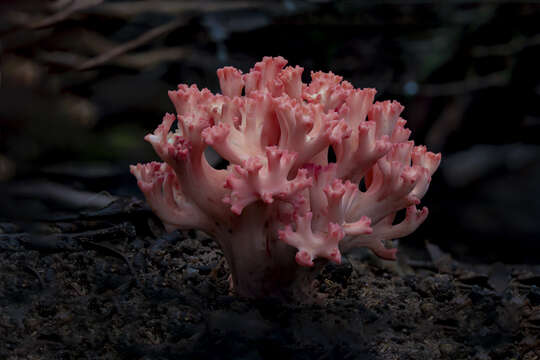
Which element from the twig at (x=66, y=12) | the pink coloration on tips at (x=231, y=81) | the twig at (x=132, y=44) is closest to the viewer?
the pink coloration on tips at (x=231, y=81)

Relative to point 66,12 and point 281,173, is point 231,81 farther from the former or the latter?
point 66,12

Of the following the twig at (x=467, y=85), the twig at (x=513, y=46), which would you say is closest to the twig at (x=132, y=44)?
the twig at (x=467, y=85)

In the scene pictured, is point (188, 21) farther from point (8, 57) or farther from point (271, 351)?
point (271, 351)

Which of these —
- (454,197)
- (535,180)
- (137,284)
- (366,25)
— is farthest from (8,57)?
(535,180)

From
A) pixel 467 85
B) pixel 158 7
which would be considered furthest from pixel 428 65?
pixel 158 7

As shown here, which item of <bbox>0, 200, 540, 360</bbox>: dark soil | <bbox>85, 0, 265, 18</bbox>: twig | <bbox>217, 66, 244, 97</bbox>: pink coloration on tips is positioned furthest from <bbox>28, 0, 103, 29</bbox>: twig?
<bbox>217, 66, 244, 97</bbox>: pink coloration on tips

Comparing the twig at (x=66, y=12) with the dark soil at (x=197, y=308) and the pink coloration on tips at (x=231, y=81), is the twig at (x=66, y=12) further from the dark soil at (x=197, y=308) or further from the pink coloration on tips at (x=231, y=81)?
the pink coloration on tips at (x=231, y=81)

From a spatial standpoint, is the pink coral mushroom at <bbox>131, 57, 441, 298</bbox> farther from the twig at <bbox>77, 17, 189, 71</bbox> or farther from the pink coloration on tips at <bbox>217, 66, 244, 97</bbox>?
the twig at <bbox>77, 17, 189, 71</bbox>
